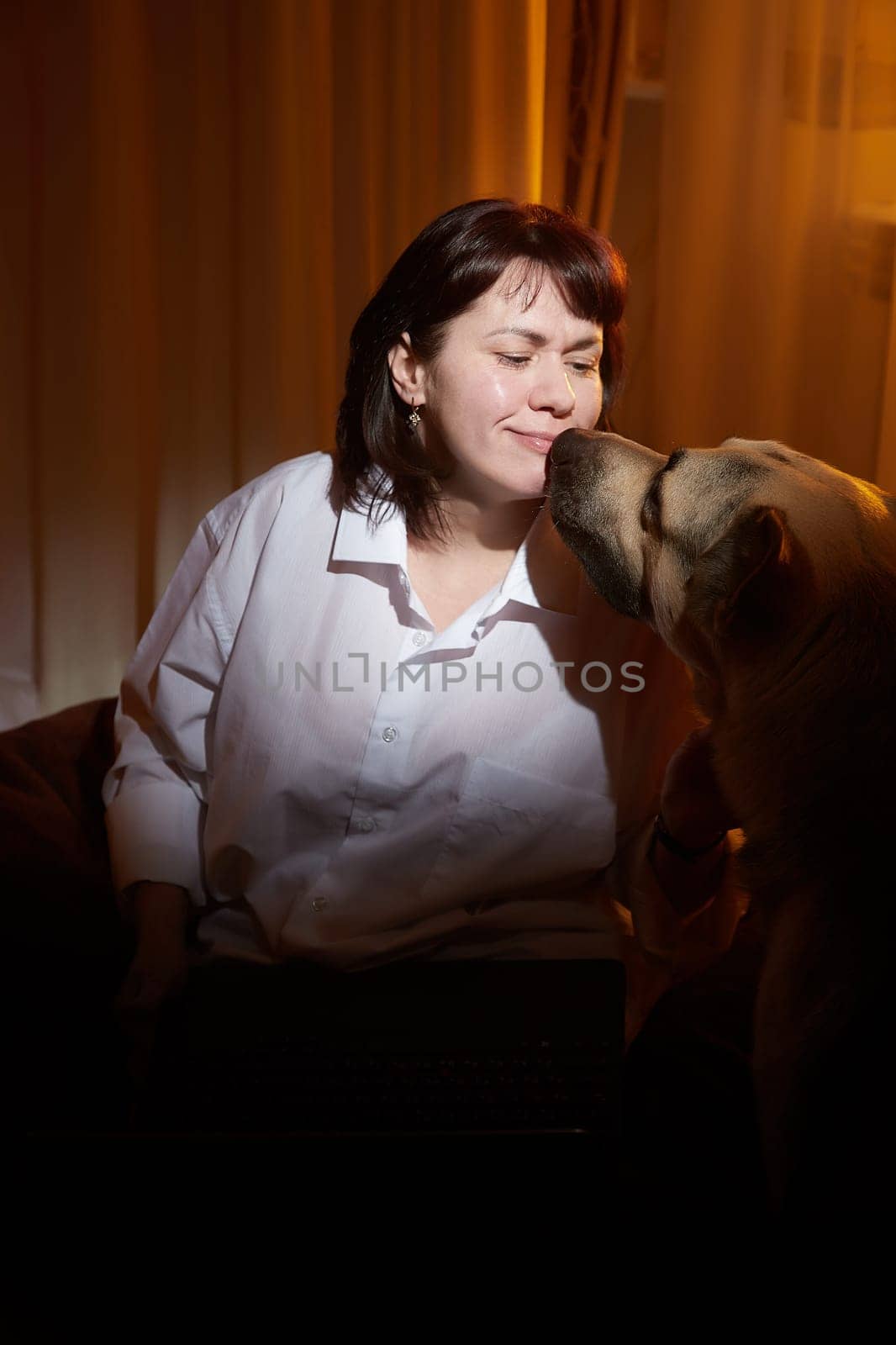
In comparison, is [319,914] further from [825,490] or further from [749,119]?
[749,119]

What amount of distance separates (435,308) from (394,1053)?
860 millimetres

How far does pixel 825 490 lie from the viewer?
1069mm

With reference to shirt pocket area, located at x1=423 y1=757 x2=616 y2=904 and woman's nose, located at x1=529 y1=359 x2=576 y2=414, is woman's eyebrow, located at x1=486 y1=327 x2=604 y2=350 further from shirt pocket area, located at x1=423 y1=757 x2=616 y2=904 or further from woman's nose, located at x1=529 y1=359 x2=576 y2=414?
shirt pocket area, located at x1=423 y1=757 x2=616 y2=904

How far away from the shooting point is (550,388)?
122cm

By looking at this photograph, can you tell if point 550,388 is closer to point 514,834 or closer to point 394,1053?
point 514,834

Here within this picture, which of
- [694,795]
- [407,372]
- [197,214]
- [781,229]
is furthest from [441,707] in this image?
[197,214]

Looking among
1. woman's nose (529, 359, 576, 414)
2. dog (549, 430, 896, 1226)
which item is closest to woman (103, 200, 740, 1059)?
woman's nose (529, 359, 576, 414)

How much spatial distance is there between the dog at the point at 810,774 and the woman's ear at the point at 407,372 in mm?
401

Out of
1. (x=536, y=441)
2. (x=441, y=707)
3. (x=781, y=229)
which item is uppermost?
(x=781, y=229)

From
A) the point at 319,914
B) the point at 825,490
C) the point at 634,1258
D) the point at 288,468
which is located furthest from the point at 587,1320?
the point at 288,468

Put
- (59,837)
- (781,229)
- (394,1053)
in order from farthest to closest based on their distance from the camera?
1. (781,229)
2. (59,837)
3. (394,1053)

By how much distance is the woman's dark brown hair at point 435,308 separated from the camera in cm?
123

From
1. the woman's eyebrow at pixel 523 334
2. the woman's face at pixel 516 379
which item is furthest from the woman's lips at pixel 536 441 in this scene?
the woman's eyebrow at pixel 523 334

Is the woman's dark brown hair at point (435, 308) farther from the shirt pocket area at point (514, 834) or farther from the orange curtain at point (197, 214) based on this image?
the orange curtain at point (197, 214)
